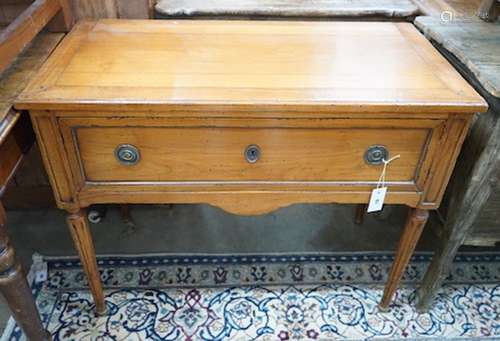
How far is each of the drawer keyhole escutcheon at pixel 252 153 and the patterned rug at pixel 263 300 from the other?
0.59 meters

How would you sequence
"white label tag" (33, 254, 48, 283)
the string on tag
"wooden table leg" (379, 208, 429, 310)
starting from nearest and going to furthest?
the string on tag, "wooden table leg" (379, 208, 429, 310), "white label tag" (33, 254, 48, 283)

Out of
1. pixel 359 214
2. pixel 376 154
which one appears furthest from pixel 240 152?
pixel 359 214

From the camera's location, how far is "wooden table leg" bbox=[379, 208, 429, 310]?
3.41 feet

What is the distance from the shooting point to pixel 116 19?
44.3 inches

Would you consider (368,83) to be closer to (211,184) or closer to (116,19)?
(211,184)

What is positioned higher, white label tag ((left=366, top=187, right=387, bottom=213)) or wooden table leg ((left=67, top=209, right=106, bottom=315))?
white label tag ((left=366, top=187, right=387, bottom=213))

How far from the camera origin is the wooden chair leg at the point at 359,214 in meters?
1.55

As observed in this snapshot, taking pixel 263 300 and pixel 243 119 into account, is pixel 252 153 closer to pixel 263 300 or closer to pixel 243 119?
pixel 243 119

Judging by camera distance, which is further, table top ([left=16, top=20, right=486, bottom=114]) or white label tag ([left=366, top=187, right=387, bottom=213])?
white label tag ([left=366, top=187, right=387, bottom=213])

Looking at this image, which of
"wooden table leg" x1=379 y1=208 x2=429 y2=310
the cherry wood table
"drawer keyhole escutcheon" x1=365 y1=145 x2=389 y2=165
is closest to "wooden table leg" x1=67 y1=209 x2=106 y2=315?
the cherry wood table

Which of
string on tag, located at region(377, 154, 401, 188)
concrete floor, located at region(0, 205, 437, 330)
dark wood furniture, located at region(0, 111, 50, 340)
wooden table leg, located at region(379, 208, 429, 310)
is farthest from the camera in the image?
concrete floor, located at region(0, 205, 437, 330)

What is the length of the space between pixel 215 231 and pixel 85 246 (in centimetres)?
56

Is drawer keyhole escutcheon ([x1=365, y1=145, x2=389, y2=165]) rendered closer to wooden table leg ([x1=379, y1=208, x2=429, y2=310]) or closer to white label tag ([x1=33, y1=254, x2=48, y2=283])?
wooden table leg ([x1=379, y1=208, x2=429, y2=310])

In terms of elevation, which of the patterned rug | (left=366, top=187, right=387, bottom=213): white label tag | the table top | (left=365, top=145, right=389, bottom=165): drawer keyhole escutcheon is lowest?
the patterned rug
